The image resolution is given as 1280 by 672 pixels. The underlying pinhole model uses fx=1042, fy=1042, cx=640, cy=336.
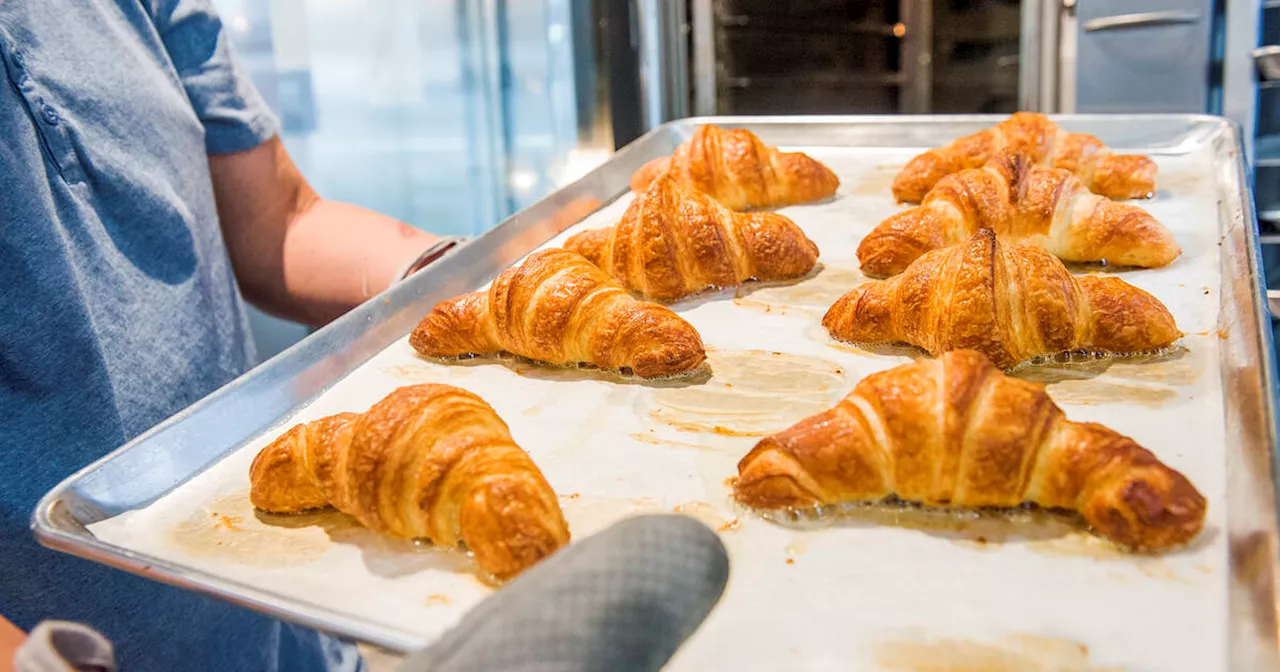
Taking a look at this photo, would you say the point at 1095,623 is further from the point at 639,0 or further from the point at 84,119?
the point at 639,0

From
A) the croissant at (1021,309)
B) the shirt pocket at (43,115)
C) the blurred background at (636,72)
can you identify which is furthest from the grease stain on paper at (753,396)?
the blurred background at (636,72)

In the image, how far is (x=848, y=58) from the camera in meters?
4.00

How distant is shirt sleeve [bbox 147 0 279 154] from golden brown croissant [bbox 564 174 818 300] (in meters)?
0.65

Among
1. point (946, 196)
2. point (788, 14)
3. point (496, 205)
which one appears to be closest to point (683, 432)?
point (946, 196)

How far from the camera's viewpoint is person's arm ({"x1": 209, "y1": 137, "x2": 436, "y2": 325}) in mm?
1840

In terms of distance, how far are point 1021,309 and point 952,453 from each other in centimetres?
39

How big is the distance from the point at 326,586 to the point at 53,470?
71 centimetres

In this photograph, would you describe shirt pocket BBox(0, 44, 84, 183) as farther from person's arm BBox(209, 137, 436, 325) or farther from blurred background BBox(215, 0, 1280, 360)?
blurred background BBox(215, 0, 1280, 360)

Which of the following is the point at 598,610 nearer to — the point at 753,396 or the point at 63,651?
the point at 63,651

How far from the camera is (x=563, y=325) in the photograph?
Result: 1345 millimetres

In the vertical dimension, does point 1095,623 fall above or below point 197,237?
below

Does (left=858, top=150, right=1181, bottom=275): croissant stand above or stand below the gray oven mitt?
below

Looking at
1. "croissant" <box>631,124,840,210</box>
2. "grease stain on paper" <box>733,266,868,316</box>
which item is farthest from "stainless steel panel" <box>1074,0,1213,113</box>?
"grease stain on paper" <box>733,266,868,316</box>

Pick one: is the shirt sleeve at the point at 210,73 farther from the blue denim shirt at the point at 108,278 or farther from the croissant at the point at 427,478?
the croissant at the point at 427,478
